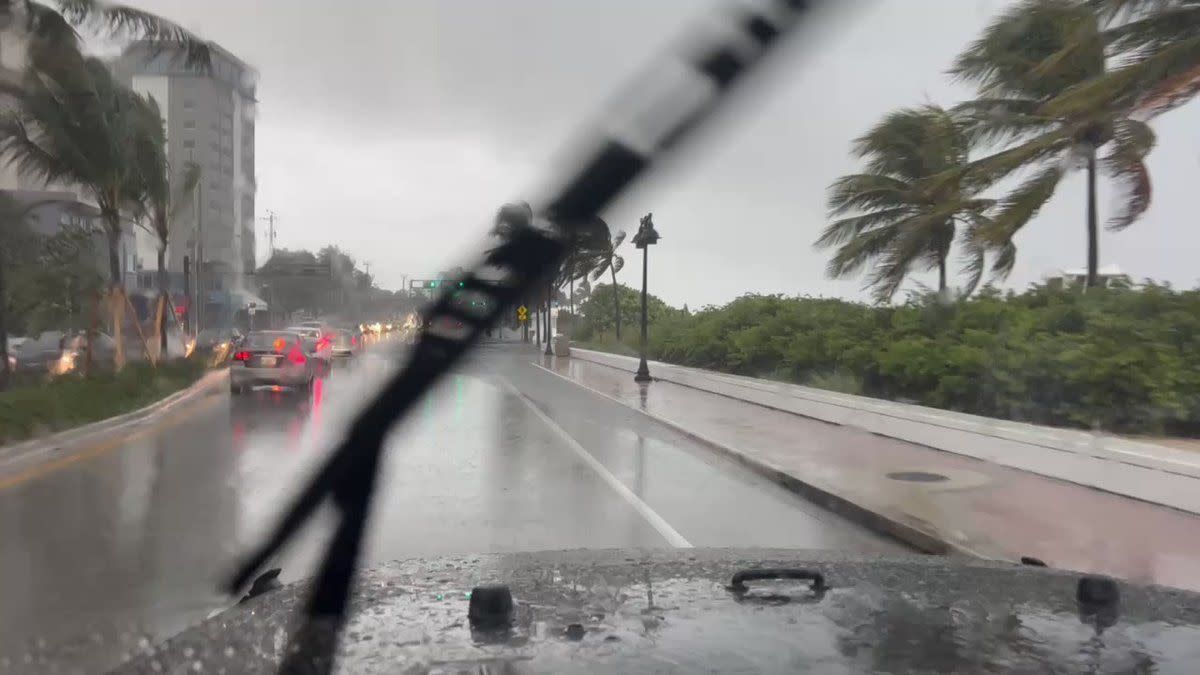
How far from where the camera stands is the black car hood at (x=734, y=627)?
2.72 meters

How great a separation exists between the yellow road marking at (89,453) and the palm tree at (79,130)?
4994 mm

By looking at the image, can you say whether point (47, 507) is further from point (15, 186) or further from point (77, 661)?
point (15, 186)

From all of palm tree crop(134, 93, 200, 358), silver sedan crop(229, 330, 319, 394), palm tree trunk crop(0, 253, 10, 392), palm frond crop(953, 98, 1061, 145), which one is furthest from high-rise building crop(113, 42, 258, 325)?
palm frond crop(953, 98, 1061, 145)

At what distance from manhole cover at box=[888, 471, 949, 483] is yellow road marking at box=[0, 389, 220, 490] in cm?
948

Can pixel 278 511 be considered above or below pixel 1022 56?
below

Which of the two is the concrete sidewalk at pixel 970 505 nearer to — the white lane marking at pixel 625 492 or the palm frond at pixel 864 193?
the white lane marking at pixel 625 492

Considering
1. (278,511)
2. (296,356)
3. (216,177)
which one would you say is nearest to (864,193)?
(296,356)

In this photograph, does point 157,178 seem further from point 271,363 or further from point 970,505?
point 970,505

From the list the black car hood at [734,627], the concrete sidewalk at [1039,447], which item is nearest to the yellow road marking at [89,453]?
the black car hood at [734,627]

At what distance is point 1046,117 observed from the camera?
1363 cm

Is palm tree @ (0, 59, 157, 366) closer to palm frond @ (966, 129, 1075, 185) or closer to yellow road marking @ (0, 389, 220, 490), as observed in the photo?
yellow road marking @ (0, 389, 220, 490)

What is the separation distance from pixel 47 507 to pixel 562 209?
6.50 metres

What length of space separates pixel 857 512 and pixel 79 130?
15.7 meters

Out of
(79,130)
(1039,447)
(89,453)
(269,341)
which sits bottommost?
(89,453)
